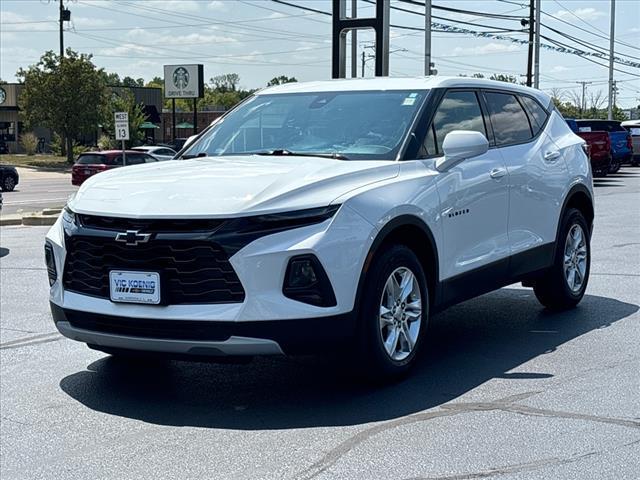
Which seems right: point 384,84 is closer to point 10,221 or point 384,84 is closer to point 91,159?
point 10,221

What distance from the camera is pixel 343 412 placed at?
525 cm

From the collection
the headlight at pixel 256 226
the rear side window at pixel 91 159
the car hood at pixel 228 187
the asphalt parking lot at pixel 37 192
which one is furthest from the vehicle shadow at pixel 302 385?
the rear side window at pixel 91 159

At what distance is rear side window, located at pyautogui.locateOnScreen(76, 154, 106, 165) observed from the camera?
102ft

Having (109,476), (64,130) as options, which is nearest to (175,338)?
(109,476)

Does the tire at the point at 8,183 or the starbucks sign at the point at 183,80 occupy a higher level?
the starbucks sign at the point at 183,80

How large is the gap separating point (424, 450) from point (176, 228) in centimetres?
178

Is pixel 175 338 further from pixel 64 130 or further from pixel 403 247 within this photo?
pixel 64 130

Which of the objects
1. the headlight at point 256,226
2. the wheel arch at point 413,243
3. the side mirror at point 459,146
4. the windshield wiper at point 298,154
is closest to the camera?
the headlight at point 256,226

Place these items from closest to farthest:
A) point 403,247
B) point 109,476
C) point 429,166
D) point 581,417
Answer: point 109,476, point 581,417, point 403,247, point 429,166

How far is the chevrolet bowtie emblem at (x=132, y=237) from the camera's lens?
16.9ft

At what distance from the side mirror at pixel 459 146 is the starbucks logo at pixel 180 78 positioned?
52133mm

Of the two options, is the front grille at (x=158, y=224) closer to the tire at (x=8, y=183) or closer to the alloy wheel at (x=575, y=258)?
the alloy wheel at (x=575, y=258)

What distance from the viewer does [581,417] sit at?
16.6 ft

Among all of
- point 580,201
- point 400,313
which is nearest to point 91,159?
point 580,201
